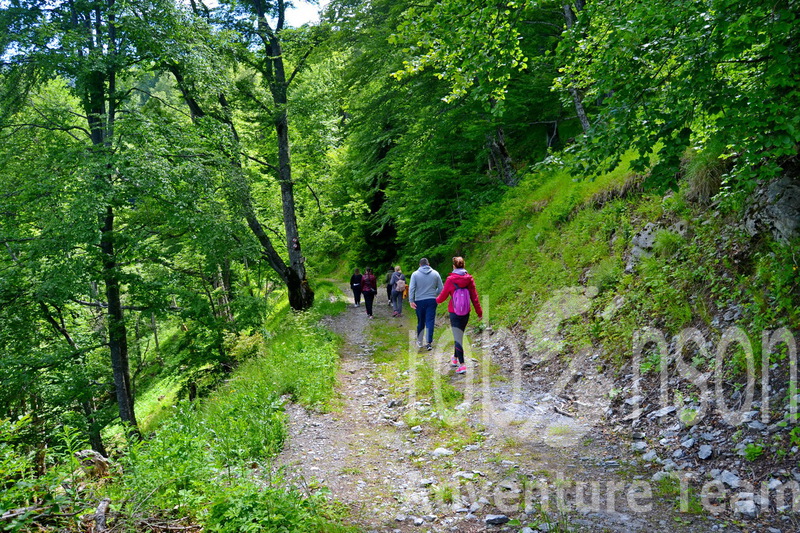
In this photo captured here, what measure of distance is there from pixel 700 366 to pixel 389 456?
13.3ft

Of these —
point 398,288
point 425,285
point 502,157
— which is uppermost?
point 502,157

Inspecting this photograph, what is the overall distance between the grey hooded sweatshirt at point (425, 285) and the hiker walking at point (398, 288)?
6.08 m

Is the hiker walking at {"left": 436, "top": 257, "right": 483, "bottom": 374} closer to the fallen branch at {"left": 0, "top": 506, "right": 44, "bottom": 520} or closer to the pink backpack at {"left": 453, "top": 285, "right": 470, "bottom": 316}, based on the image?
the pink backpack at {"left": 453, "top": 285, "right": 470, "bottom": 316}

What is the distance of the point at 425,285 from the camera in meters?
10.3

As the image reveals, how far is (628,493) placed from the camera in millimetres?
4258

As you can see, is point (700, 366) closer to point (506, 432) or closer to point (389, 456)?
point (506, 432)

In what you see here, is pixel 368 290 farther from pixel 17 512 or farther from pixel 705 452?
pixel 17 512

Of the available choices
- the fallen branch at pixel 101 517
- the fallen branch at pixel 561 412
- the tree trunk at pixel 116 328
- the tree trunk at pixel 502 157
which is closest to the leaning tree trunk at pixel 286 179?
the tree trunk at pixel 116 328

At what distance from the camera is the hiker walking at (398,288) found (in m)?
16.6

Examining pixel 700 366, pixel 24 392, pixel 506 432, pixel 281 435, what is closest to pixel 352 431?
pixel 281 435

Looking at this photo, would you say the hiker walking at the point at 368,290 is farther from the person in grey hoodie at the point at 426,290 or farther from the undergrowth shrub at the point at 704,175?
the undergrowth shrub at the point at 704,175

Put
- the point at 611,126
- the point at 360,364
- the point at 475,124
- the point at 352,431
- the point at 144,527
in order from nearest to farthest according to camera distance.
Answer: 1. the point at 144,527
2. the point at 611,126
3. the point at 352,431
4. the point at 360,364
5. the point at 475,124

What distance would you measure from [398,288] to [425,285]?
6426 mm

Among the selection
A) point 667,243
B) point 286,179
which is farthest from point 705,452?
point 286,179
